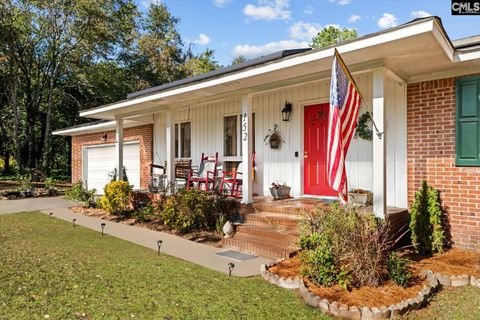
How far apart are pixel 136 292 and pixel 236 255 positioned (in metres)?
2.05

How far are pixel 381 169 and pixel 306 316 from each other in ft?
8.56

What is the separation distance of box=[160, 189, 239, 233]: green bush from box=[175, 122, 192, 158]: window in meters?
3.42

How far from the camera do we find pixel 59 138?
2786 cm

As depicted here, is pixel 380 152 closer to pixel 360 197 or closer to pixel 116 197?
pixel 360 197

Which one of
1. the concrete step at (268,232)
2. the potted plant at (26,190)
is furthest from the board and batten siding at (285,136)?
the potted plant at (26,190)

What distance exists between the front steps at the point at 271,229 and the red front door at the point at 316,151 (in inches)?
24.4

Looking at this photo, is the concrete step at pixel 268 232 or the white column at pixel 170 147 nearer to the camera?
the concrete step at pixel 268 232

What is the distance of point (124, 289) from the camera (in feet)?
12.4

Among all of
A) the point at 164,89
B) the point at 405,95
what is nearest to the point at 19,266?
the point at 164,89

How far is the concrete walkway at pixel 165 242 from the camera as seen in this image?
4910 mm

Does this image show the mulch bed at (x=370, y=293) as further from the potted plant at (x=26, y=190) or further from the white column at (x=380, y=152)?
the potted plant at (x=26, y=190)

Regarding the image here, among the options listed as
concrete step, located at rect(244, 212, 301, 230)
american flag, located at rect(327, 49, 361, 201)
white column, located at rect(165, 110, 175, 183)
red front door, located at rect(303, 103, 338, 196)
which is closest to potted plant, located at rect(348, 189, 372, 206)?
concrete step, located at rect(244, 212, 301, 230)

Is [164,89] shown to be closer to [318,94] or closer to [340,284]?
[318,94]

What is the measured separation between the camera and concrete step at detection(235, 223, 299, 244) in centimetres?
538
